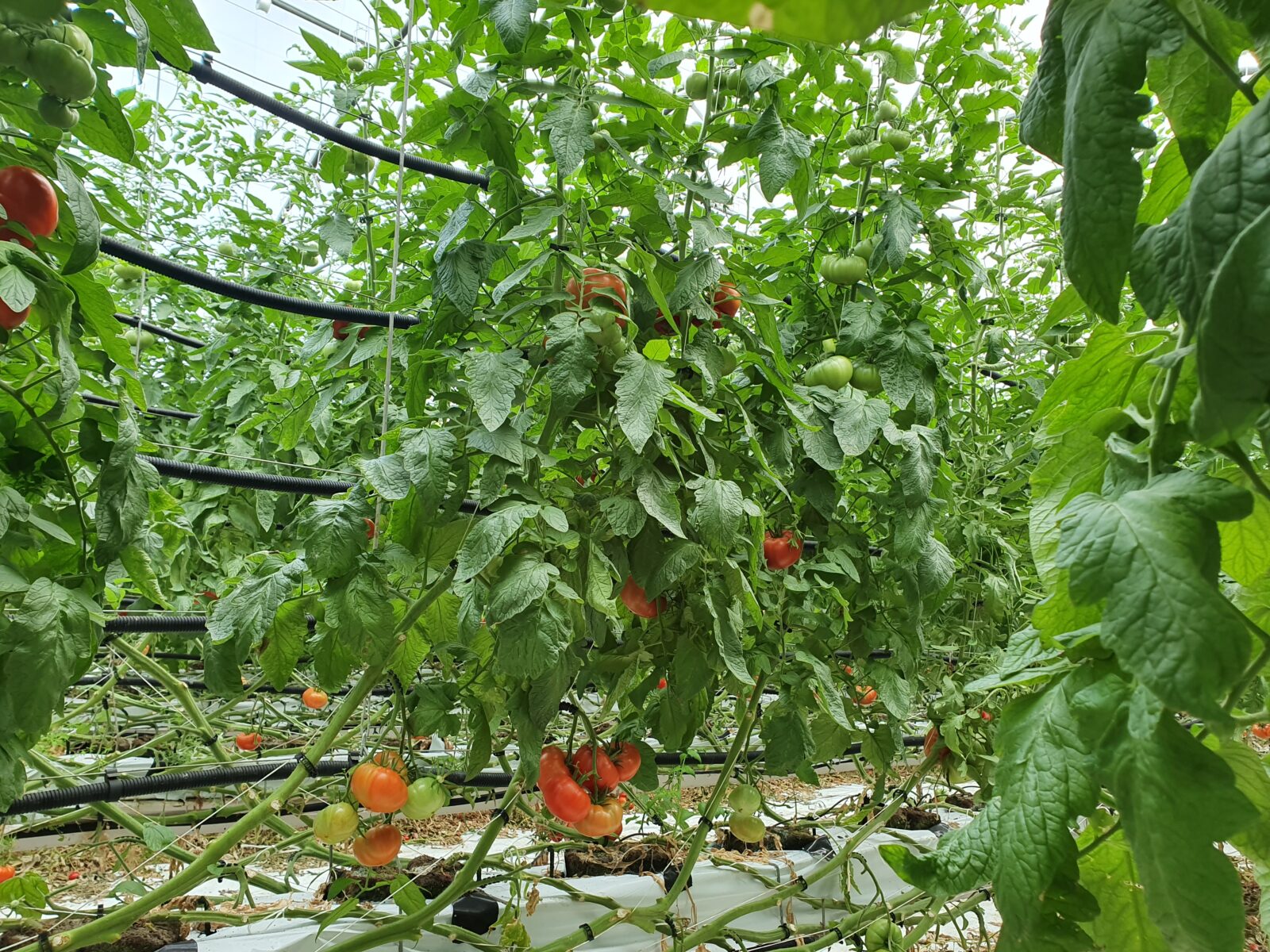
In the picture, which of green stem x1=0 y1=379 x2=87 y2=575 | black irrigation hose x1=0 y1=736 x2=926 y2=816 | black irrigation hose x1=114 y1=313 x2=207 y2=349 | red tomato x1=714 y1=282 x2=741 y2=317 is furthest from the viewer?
black irrigation hose x1=114 y1=313 x2=207 y2=349

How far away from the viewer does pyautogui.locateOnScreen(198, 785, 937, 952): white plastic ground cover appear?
1.46 meters

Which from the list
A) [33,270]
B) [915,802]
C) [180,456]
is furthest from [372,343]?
[915,802]

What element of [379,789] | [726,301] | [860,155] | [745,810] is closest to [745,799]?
[745,810]

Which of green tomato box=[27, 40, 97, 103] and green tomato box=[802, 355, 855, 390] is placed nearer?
green tomato box=[27, 40, 97, 103]

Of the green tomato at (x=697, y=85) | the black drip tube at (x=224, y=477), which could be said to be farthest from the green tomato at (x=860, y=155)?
the black drip tube at (x=224, y=477)

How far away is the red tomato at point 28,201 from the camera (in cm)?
72

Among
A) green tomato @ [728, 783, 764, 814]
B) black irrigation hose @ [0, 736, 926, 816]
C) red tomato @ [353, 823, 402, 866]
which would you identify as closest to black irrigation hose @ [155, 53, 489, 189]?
black irrigation hose @ [0, 736, 926, 816]

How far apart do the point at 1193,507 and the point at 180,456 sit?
8.88 feet

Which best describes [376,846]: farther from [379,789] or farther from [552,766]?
[552,766]

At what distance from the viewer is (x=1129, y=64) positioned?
28cm

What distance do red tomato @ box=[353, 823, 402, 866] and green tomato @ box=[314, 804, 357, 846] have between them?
7cm

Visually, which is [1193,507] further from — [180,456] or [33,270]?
[180,456]

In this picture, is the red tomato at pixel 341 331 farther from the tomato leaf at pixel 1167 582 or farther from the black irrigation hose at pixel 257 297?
the tomato leaf at pixel 1167 582

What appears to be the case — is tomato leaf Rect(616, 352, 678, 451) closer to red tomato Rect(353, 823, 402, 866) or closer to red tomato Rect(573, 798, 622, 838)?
red tomato Rect(573, 798, 622, 838)
